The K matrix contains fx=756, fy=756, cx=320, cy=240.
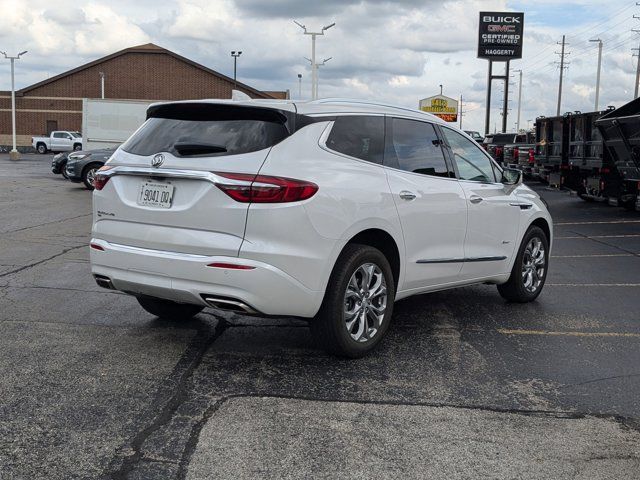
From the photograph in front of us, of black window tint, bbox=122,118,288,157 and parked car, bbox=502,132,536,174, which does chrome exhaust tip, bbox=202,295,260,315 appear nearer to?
black window tint, bbox=122,118,288,157

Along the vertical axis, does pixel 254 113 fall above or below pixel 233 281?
above

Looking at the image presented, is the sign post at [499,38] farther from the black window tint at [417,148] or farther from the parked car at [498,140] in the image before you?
the black window tint at [417,148]

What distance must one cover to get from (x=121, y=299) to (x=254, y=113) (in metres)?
2.88

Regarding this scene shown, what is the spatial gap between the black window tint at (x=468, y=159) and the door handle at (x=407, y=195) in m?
0.90

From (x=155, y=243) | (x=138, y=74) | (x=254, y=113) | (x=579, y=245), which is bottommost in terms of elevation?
(x=579, y=245)

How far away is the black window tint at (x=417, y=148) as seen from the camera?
5.68 meters

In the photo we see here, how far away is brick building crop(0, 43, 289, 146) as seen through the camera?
66500 millimetres

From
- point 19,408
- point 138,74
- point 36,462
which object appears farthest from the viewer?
point 138,74

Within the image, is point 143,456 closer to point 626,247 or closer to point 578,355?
point 578,355

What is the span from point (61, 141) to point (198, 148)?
55734mm

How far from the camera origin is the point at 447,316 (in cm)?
671

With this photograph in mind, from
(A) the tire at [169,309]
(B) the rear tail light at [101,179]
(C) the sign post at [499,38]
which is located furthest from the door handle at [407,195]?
(C) the sign post at [499,38]

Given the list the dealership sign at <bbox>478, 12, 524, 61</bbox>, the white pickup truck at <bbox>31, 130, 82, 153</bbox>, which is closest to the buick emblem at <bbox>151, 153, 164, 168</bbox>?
the white pickup truck at <bbox>31, 130, 82, 153</bbox>

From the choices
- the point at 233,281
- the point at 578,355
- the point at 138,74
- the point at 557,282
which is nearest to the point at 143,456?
the point at 233,281
